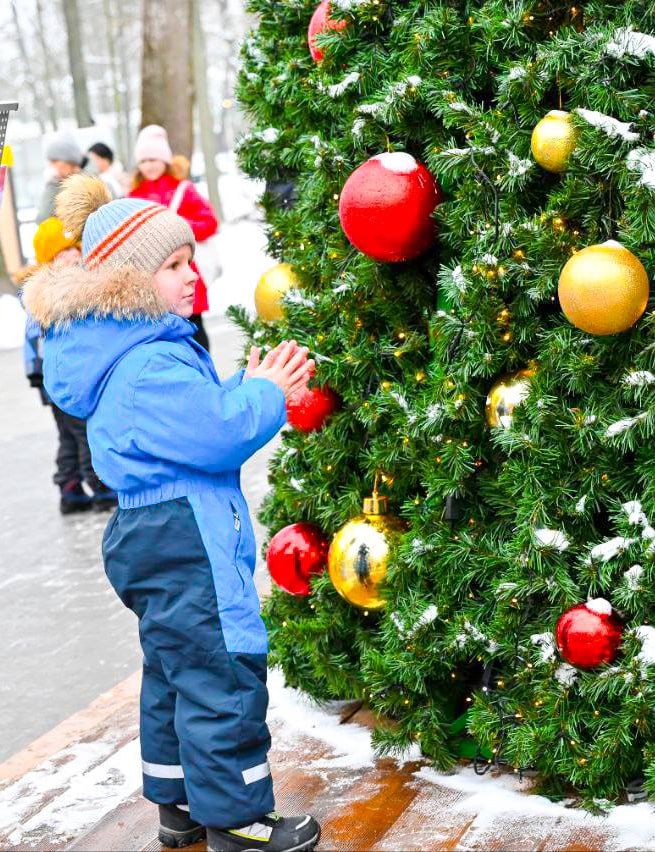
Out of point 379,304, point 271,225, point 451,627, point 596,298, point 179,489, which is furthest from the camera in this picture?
point 271,225

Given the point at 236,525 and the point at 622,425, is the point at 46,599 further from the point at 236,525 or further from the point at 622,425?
the point at 622,425

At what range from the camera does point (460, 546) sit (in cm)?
304

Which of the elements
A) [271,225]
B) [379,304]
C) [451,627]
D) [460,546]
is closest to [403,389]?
[379,304]

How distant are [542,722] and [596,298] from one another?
3.63 feet

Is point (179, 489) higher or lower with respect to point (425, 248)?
lower

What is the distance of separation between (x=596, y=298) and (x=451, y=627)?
1018mm

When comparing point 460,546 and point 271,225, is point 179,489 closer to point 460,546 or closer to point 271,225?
point 460,546

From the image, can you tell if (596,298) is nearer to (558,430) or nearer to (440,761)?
(558,430)

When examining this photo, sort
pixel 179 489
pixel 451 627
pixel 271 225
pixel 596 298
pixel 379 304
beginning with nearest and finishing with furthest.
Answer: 1. pixel 596 298
2. pixel 179 489
3. pixel 451 627
4. pixel 379 304
5. pixel 271 225

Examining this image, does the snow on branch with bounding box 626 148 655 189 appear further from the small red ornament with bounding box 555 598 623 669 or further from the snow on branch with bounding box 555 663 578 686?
the snow on branch with bounding box 555 663 578 686

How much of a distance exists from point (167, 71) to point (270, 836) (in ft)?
39.2

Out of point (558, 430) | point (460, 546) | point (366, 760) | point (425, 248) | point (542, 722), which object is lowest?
point (366, 760)

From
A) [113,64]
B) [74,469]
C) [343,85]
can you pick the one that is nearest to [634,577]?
[343,85]

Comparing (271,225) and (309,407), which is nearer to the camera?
(309,407)
